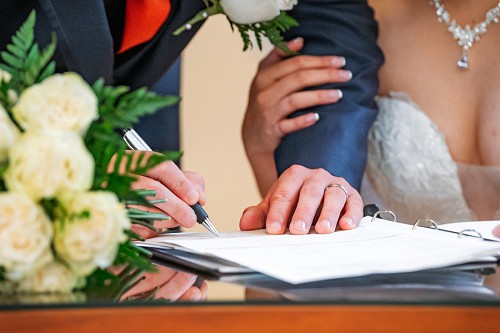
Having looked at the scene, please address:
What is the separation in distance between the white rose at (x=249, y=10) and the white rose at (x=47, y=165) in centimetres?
65

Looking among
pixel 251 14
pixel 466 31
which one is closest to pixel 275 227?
pixel 251 14

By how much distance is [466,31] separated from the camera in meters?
1.67

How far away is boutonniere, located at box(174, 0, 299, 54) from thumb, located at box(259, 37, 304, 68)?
296 millimetres

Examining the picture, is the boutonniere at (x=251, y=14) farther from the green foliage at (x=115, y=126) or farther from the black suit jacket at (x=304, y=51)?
the green foliage at (x=115, y=126)

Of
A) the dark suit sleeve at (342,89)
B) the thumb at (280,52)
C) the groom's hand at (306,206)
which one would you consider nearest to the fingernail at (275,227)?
the groom's hand at (306,206)

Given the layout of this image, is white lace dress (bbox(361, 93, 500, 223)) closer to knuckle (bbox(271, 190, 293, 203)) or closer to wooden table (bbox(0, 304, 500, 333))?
knuckle (bbox(271, 190, 293, 203))

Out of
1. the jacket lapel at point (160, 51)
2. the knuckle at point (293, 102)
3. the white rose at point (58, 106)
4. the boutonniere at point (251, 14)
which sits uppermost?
the white rose at point (58, 106)

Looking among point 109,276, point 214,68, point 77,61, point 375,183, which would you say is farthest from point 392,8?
point 214,68

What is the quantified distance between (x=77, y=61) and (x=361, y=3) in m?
0.65

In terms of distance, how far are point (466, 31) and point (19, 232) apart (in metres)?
1.27

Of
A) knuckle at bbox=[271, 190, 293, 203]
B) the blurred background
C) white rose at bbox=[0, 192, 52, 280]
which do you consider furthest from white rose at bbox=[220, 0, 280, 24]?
the blurred background

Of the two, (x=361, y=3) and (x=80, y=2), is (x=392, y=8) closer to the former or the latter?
(x=361, y=3)

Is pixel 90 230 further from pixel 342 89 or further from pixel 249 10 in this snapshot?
pixel 342 89

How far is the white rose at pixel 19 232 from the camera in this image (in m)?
0.57
